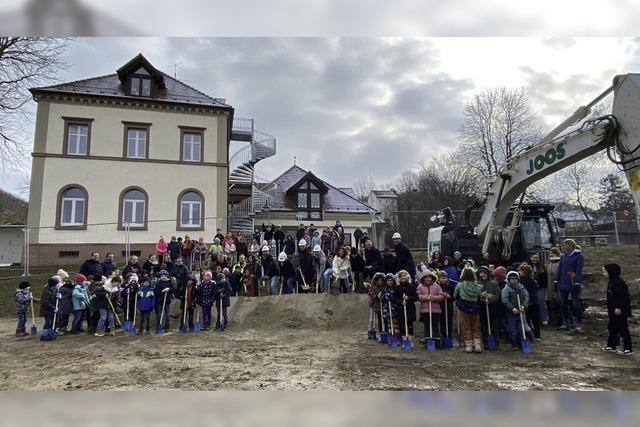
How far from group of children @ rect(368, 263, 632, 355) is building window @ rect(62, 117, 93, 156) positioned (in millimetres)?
19778

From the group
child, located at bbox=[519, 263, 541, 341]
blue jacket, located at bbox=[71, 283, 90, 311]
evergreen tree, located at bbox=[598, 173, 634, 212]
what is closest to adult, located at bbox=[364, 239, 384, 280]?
child, located at bbox=[519, 263, 541, 341]

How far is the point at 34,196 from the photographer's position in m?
21.0

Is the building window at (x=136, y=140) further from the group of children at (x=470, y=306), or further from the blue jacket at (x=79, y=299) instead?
the group of children at (x=470, y=306)

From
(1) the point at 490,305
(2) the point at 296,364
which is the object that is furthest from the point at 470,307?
(2) the point at 296,364

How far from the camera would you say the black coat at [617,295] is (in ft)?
24.3

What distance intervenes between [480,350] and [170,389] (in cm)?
556

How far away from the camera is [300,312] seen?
437 inches

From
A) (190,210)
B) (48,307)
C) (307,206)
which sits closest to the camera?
(48,307)

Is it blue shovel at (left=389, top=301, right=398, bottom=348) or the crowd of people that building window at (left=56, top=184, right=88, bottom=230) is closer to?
the crowd of people

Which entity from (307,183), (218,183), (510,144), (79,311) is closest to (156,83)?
(218,183)

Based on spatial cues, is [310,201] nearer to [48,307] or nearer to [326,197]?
[326,197]

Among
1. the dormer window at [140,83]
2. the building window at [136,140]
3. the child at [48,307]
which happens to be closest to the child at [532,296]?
the child at [48,307]

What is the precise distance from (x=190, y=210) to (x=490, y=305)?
1850cm

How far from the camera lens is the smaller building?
29.0 meters
